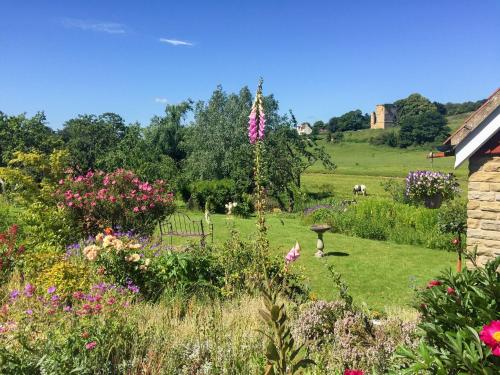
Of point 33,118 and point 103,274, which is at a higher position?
point 33,118

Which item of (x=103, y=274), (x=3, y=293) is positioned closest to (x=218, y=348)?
(x=103, y=274)

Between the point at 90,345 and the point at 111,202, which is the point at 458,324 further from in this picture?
the point at 111,202

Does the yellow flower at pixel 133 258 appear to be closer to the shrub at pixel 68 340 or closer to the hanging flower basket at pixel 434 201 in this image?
the shrub at pixel 68 340

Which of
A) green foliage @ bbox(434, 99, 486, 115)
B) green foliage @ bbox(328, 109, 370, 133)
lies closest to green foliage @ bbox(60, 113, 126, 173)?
green foliage @ bbox(328, 109, 370, 133)

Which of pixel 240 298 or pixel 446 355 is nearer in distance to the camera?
pixel 446 355

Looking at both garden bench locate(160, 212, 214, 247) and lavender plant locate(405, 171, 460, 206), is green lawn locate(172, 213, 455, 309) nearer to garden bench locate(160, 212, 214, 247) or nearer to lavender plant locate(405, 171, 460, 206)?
garden bench locate(160, 212, 214, 247)

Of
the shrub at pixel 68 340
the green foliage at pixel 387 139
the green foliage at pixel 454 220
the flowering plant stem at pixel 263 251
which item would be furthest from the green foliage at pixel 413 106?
the flowering plant stem at pixel 263 251

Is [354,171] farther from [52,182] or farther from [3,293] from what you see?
[3,293]

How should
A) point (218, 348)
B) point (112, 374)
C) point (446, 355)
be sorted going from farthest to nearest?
1. point (218, 348)
2. point (112, 374)
3. point (446, 355)

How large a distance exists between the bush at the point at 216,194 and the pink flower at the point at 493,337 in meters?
19.7

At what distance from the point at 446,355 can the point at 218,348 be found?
7.04 ft

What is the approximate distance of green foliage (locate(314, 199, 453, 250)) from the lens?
45.6ft

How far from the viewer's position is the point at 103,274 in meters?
6.51

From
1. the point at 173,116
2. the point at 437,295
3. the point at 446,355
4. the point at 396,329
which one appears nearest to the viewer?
the point at 446,355
